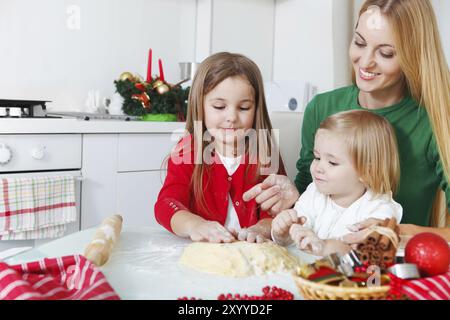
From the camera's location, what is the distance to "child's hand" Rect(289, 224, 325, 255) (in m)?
0.89

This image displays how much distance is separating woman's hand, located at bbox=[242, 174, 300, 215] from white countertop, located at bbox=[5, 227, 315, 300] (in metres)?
0.21

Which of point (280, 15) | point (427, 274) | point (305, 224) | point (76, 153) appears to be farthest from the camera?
point (280, 15)

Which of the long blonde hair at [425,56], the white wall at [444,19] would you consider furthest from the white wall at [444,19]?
the long blonde hair at [425,56]

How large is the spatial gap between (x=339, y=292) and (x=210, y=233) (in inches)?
14.2

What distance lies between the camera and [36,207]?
2.01 meters

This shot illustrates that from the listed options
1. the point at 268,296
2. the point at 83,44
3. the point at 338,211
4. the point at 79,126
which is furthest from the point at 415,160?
the point at 83,44

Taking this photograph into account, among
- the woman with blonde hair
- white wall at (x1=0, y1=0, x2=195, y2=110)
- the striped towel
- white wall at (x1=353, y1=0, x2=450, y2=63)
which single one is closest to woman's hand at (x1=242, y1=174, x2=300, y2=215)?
the woman with blonde hair

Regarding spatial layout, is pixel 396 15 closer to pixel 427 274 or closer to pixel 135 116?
pixel 427 274

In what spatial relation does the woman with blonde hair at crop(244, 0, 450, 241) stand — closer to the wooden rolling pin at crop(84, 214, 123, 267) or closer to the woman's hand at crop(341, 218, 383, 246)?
the woman's hand at crop(341, 218, 383, 246)

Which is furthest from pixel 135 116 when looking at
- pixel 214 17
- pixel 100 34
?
pixel 214 17

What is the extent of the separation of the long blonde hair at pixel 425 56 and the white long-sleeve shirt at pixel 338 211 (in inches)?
7.9

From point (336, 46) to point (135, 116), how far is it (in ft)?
3.12

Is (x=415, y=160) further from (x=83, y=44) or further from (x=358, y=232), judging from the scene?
(x=83, y=44)

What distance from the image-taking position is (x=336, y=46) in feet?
7.68
